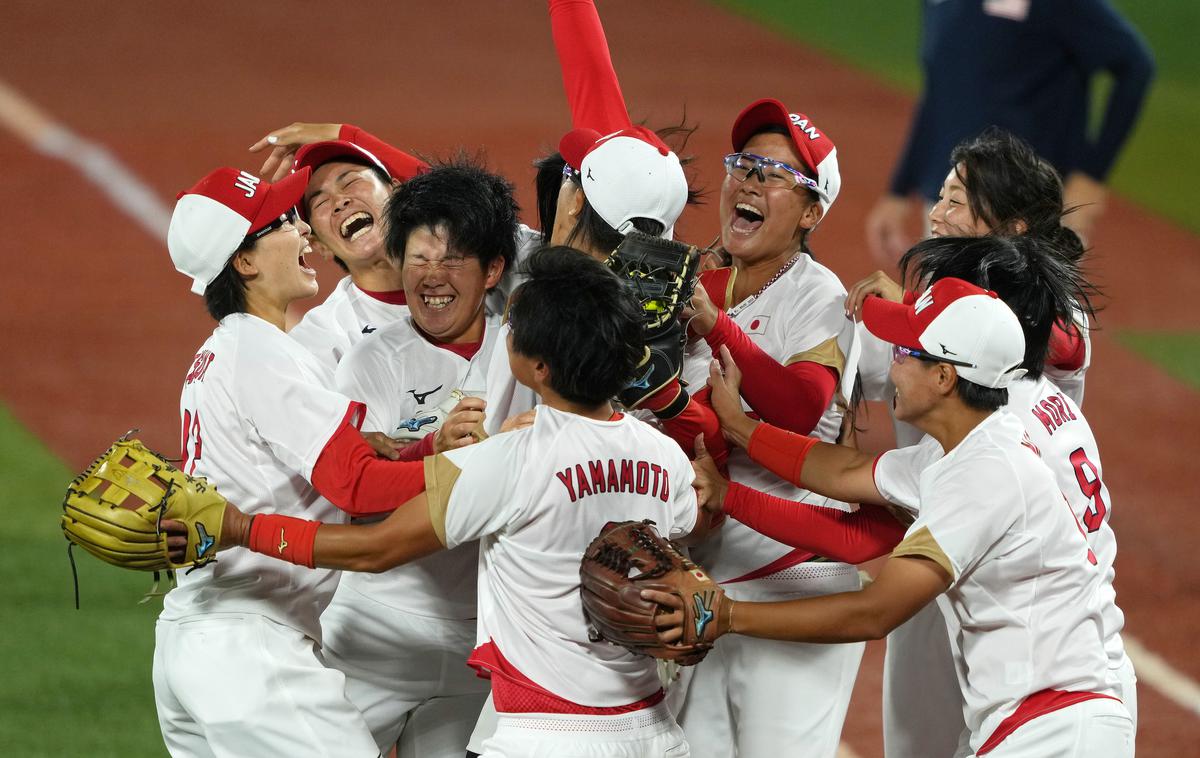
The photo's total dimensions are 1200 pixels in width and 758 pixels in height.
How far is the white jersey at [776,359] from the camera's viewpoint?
4.29 m

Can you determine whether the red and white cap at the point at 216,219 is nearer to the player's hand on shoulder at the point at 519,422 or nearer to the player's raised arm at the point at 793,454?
the player's hand on shoulder at the point at 519,422

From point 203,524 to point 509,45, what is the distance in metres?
14.3

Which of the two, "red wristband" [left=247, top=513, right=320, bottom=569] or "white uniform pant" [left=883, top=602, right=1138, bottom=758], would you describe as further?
"white uniform pant" [left=883, top=602, right=1138, bottom=758]

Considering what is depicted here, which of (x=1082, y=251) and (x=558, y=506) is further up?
(x=1082, y=251)

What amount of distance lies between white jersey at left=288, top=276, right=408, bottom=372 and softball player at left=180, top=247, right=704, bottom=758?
1120mm

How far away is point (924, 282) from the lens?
4238 mm

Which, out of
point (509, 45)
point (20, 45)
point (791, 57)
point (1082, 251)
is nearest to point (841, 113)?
point (791, 57)

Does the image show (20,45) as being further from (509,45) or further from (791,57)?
(791,57)

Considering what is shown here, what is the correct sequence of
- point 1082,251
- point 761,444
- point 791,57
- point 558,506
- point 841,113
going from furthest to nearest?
point 791,57 → point 841,113 → point 1082,251 → point 761,444 → point 558,506

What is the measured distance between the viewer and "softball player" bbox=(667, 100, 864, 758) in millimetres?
4262

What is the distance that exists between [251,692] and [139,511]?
587mm

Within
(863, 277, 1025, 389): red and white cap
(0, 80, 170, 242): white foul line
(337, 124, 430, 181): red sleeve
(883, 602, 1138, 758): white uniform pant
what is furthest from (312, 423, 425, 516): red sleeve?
(0, 80, 170, 242): white foul line

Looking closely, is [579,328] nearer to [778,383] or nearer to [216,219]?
[778,383]

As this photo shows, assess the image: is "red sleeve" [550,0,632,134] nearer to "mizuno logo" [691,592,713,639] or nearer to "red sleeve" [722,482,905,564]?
"red sleeve" [722,482,905,564]
